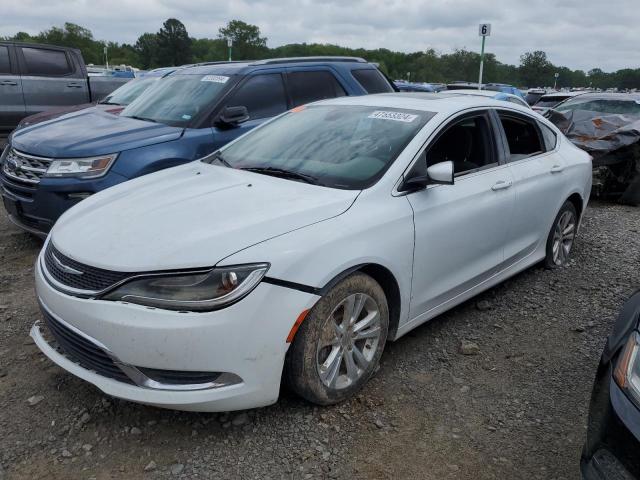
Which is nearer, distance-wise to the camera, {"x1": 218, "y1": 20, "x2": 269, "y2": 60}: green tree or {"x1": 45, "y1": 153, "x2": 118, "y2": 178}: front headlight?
{"x1": 45, "y1": 153, "x2": 118, "y2": 178}: front headlight

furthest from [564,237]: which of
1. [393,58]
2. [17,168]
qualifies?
[393,58]

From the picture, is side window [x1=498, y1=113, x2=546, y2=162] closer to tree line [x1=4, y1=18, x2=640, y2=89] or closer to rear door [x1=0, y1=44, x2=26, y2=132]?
rear door [x1=0, y1=44, x2=26, y2=132]

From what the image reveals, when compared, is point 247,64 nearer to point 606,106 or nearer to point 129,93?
point 129,93

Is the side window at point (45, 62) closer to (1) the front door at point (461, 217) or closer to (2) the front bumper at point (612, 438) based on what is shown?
(1) the front door at point (461, 217)

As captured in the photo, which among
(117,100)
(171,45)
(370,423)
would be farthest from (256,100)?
(171,45)

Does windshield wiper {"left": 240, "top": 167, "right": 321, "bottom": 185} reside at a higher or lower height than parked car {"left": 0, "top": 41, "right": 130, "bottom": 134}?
lower

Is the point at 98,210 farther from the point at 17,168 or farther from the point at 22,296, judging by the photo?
the point at 17,168

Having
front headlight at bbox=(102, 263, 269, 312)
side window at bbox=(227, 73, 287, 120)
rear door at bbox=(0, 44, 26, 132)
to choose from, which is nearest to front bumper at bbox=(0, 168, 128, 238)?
side window at bbox=(227, 73, 287, 120)

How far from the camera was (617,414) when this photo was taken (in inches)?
76.3

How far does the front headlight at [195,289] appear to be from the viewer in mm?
2412

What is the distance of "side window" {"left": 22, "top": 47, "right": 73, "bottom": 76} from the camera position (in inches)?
385

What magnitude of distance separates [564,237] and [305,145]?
279 cm

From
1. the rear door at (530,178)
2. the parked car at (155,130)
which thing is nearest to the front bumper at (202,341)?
the rear door at (530,178)

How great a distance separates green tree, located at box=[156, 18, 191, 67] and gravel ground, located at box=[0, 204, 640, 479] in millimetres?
94174
